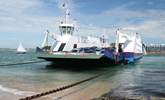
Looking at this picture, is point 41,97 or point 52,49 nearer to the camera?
point 41,97

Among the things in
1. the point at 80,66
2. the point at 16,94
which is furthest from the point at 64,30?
the point at 16,94

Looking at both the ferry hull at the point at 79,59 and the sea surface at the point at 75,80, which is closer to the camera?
the sea surface at the point at 75,80

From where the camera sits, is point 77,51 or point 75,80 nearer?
point 75,80

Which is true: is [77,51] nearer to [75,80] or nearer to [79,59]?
[79,59]

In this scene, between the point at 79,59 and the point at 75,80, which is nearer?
the point at 75,80

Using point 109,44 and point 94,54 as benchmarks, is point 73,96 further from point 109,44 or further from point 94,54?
point 109,44

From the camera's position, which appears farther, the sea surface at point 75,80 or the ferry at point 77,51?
the ferry at point 77,51

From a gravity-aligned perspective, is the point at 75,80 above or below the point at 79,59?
below

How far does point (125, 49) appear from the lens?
236 feet

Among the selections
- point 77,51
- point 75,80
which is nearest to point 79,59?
point 77,51

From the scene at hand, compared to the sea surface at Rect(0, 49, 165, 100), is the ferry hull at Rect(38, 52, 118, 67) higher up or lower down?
higher up

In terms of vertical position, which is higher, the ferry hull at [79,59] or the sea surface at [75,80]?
the ferry hull at [79,59]

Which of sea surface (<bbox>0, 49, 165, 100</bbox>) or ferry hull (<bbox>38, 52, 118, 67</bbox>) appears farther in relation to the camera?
ferry hull (<bbox>38, 52, 118, 67</bbox>)

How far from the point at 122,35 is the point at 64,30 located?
60.6 feet
